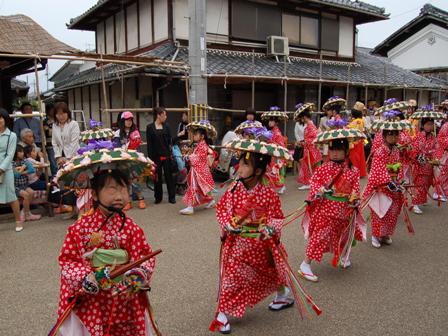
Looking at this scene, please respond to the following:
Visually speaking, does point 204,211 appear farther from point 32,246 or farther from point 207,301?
point 207,301

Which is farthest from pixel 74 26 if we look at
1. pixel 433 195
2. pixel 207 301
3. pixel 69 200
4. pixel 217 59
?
pixel 207 301

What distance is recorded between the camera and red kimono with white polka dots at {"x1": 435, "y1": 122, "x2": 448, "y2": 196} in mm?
7656

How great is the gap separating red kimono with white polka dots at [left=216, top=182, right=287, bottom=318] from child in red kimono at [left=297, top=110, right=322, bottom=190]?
20.1 feet

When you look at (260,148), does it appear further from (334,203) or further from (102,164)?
(334,203)

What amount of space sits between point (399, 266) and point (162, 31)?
10.3 m

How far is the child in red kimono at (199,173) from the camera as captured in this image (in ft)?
24.3

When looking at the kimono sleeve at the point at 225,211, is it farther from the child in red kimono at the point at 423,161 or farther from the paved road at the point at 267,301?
the child in red kimono at the point at 423,161

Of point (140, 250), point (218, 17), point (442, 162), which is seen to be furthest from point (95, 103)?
point (140, 250)

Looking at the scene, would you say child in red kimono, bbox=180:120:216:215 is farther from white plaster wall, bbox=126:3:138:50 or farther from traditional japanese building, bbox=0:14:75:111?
white plaster wall, bbox=126:3:138:50

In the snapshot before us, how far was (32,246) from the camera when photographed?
5680 millimetres

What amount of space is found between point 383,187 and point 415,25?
1995 cm

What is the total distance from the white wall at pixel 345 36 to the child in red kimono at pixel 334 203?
45.3 feet

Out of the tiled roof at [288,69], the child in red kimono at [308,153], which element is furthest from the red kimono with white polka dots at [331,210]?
the tiled roof at [288,69]

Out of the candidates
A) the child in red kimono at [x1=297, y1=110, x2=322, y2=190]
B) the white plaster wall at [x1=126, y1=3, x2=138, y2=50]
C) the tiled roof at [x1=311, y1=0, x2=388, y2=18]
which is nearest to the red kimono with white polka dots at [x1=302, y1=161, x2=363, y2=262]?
the child in red kimono at [x1=297, y1=110, x2=322, y2=190]
